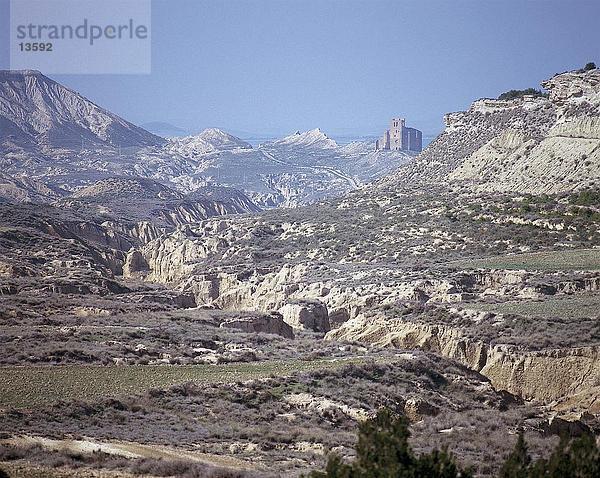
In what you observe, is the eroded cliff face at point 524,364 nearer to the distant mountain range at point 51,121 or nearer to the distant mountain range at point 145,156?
the distant mountain range at point 145,156

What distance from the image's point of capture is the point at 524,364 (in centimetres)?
2431

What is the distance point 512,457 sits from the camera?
39.8 feet

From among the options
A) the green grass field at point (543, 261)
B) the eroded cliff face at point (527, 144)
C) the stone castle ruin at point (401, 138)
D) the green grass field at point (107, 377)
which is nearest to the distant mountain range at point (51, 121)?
the stone castle ruin at point (401, 138)

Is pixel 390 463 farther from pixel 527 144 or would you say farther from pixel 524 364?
A: pixel 527 144

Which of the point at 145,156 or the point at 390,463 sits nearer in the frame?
the point at 390,463

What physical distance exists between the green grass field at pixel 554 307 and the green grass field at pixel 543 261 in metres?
4.18

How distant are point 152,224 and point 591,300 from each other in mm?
55047

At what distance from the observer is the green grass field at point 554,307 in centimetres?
2722

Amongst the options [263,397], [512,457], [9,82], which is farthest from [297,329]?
[9,82]

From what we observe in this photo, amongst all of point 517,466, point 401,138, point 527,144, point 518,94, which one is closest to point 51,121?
point 401,138

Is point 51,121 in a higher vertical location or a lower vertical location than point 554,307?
higher

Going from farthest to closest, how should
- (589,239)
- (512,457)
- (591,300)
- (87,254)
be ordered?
(87,254) → (589,239) → (591,300) → (512,457)

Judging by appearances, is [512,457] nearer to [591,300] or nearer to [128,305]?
[591,300]

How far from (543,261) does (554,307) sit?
27.3 feet
